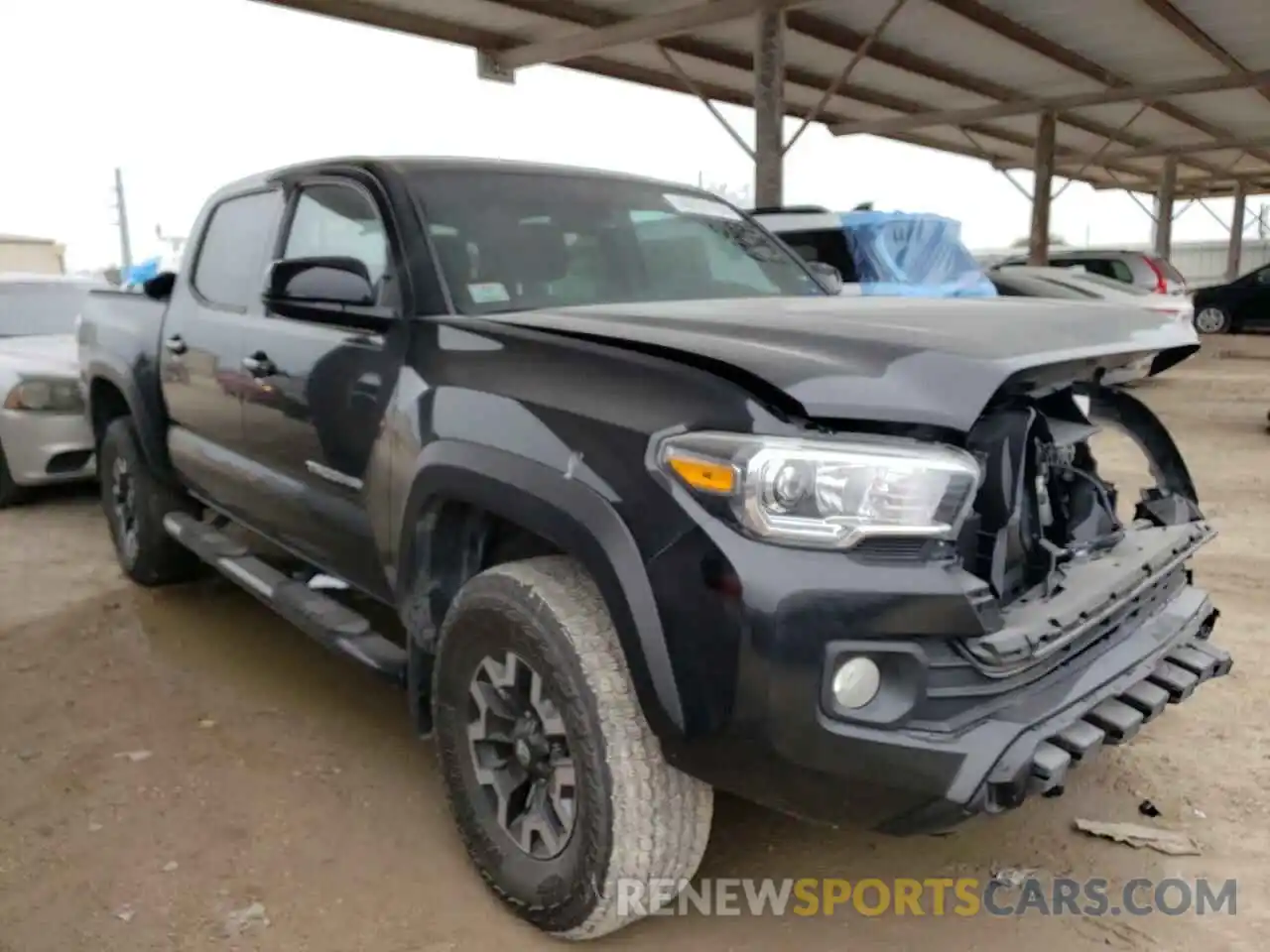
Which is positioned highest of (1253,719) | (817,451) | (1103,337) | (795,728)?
(1103,337)

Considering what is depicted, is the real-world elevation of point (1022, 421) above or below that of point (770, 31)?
below

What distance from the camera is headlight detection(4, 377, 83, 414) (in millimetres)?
6234

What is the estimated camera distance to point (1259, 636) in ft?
13.2

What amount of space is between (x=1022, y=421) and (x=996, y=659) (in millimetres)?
537

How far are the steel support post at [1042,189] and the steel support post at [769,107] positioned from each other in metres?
6.86

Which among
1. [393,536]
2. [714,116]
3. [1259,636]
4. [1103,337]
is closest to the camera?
[1103,337]

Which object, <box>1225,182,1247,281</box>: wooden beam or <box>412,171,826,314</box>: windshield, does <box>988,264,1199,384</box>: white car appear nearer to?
<box>412,171,826,314</box>: windshield

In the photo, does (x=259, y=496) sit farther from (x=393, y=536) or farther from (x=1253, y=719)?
(x=1253, y=719)

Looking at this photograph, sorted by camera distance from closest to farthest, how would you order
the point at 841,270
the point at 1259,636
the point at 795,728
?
the point at 795,728, the point at 1259,636, the point at 841,270

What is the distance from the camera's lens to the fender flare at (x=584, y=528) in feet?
6.30

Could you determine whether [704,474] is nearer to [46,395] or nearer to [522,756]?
[522,756]

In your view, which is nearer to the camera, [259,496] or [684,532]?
[684,532]

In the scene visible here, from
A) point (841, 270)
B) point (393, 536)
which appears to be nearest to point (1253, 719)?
point (393, 536)

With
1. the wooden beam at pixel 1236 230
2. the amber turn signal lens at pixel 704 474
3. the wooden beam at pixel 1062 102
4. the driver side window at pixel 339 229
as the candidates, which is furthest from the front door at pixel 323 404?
the wooden beam at pixel 1236 230
